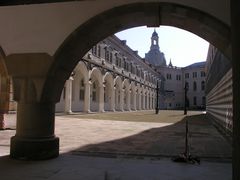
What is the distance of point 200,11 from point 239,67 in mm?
3692

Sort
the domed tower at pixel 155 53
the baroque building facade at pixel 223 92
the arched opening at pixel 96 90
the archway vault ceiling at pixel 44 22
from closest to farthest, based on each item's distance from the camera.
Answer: the archway vault ceiling at pixel 44 22 → the baroque building facade at pixel 223 92 → the arched opening at pixel 96 90 → the domed tower at pixel 155 53

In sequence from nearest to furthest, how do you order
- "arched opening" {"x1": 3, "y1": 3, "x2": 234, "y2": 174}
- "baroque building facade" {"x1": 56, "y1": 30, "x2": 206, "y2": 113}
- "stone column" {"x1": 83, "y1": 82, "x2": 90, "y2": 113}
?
"arched opening" {"x1": 3, "y1": 3, "x2": 234, "y2": 174}
"stone column" {"x1": 83, "y1": 82, "x2": 90, "y2": 113}
"baroque building facade" {"x1": 56, "y1": 30, "x2": 206, "y2": 113}

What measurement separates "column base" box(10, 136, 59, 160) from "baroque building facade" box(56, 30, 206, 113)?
80.4 ft

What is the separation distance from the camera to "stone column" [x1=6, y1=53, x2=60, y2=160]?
22.7 feet

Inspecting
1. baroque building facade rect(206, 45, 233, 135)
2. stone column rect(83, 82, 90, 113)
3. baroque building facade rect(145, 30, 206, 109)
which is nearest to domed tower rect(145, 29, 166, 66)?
baroque building facade rect(145, 30, 206, 109)

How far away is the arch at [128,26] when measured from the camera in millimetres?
6156

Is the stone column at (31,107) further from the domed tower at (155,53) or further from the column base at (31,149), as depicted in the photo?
the domed tower at (155,53)

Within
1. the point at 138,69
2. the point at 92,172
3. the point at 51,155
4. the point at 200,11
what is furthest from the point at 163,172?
the point at 138,69

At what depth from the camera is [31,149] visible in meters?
6.89

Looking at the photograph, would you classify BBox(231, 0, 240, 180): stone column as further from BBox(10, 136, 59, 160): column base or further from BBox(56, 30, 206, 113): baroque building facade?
BBox(56, 30, 206, 113): baroque building facade

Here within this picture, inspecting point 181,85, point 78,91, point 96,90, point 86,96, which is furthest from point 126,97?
point 181,85

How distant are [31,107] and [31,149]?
930mm

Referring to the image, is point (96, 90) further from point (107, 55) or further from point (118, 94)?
point (118, 94)

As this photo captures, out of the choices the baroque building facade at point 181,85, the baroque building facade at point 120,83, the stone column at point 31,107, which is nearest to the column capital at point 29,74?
the stone column at point 31,107
